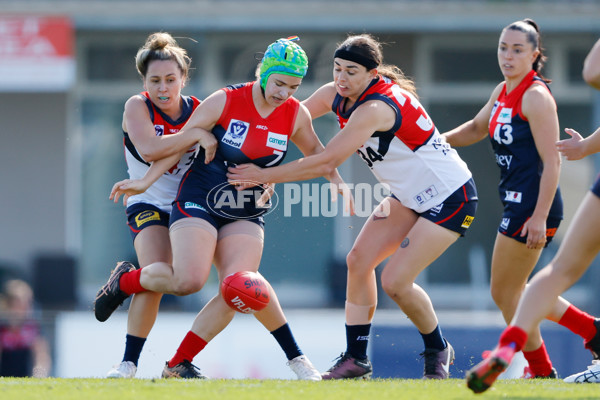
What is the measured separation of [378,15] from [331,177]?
→ 288 inches

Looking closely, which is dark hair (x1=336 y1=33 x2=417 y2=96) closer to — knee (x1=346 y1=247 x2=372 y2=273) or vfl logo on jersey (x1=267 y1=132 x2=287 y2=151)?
vfl logo on jersey (x1=267 y1=132 x2=287 y2=151)

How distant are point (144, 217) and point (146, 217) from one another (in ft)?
0.04

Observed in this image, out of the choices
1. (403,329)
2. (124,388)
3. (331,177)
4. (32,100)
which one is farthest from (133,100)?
(32,100)

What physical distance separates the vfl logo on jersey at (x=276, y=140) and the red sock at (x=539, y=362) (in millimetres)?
1788

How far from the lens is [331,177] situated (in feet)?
16.8

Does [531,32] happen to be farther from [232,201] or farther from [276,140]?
[232,201]

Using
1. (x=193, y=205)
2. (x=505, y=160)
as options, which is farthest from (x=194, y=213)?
(x=505, y=160)

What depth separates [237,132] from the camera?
16.5 ft

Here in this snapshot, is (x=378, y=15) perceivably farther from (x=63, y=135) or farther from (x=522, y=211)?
(x=522, y=211)

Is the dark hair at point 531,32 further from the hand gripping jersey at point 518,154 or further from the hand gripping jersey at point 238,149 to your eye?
the hand gripping jersey at point 238,149

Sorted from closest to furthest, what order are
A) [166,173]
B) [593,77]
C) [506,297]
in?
[593,77] < [506,297] < [166,173]

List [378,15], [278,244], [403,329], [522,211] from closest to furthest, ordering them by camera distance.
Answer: [522,211] < [278,244] < [403,329] < [378,15]

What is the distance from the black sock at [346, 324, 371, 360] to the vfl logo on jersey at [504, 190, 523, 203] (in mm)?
1065

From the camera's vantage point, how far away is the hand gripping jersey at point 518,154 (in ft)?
16.1
